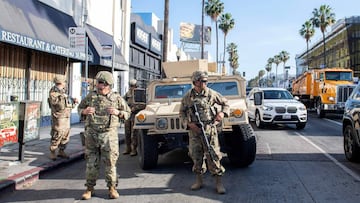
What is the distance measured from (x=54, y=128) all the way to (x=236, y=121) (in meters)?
3.73

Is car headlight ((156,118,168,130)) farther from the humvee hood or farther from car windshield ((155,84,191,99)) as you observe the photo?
car windshield ((155,84,191,99))

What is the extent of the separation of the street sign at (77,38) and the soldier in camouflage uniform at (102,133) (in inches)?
179

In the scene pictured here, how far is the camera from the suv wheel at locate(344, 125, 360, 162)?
767 cm

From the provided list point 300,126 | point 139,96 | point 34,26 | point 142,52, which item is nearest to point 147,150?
point 139,96

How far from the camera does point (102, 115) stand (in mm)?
5379

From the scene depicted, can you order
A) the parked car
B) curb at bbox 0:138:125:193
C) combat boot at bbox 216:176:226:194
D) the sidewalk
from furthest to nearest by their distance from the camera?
the parked car, the sidewalk, curb at bbox 0:138:125:193, combat boot at bbox 216:176:226:194

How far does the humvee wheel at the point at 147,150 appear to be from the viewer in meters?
6.86

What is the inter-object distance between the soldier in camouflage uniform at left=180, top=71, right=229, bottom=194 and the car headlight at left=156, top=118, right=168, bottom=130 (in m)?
0.90

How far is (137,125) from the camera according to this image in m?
6.72

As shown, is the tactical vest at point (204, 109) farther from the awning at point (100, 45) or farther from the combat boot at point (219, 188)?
the awning at point (100, 45)

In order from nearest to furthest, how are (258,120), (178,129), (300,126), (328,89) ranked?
1. (178,129)
2. (300,126)
3. (258,120)
4. (328,89)

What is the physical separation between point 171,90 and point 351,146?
154 inches

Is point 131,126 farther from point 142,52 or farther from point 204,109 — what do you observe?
point 142,52

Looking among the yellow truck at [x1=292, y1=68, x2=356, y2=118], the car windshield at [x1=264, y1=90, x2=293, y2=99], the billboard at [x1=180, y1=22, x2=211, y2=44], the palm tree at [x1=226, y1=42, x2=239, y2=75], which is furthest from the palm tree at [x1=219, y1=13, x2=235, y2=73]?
the car windshield at [x1=264, y1=90, x2=293, y2=99]
